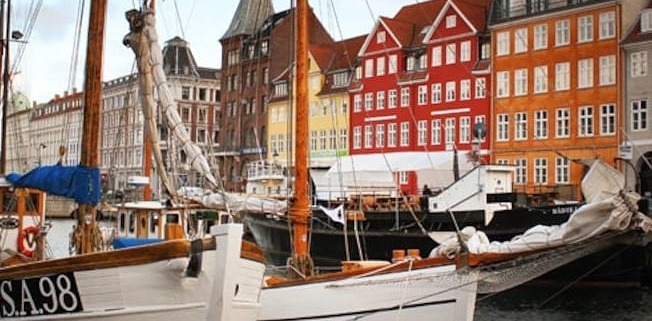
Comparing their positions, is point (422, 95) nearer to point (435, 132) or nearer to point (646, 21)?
point (435, 132)

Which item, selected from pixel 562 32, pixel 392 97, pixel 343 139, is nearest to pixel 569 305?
pixel 562 32

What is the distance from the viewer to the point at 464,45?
5672 cm

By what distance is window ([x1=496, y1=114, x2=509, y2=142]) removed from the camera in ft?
176

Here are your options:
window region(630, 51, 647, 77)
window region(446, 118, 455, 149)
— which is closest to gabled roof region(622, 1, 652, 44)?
window region(630, 51, 647, 77)

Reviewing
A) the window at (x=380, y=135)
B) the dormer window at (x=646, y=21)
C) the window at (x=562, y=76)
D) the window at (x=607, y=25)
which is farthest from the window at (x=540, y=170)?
the window at (x=380, y=135)

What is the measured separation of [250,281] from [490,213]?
19.7 m

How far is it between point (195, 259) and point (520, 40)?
4336 centimetres

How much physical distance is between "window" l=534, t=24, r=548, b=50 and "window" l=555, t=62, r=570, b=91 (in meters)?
1.54

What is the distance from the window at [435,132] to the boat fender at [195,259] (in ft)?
150

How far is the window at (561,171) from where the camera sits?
4934cm

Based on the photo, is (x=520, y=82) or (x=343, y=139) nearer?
(x=520, y=82)

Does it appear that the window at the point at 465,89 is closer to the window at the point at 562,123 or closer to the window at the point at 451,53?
the window at the point at 451,53

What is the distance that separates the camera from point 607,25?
48844 millimetres

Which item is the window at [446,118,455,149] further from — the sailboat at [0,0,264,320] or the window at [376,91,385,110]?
the sailboat at [0,0,264,320]
